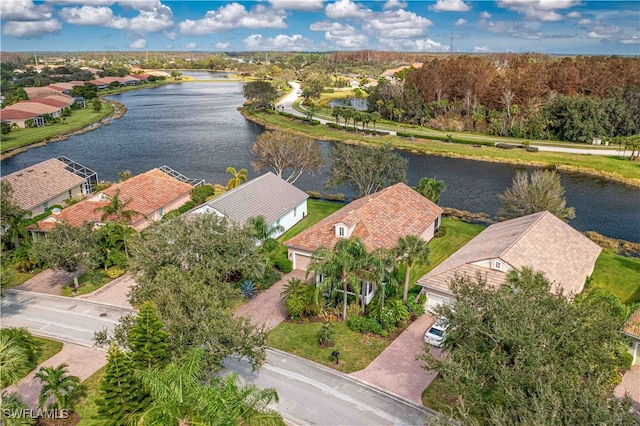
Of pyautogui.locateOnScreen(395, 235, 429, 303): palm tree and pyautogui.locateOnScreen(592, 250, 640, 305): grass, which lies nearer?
pyautogui.locateOnScreen(395, 235, 429, 303): palm tree

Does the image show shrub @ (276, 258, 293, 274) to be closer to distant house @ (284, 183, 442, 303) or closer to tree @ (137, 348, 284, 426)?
distant house @ (284, 183, 442, 303)

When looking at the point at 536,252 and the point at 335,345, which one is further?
the point at 536,252

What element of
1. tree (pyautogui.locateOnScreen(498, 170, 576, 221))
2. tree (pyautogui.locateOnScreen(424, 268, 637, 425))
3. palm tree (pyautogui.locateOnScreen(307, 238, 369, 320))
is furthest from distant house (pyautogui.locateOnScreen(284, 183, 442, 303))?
tree (pyautogui.locateOnScreen(424, 268, 637, 425))

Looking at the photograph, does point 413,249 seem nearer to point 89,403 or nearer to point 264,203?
point 264,203

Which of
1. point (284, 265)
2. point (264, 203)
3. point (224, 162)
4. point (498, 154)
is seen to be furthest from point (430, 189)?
point (224, 162)

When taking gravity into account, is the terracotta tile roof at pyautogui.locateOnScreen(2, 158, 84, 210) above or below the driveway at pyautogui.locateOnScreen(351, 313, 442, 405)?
above

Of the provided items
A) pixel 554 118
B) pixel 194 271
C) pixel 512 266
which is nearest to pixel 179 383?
pixel 194 271

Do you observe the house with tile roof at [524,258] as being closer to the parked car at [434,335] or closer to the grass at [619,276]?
the grass at [619,276]
